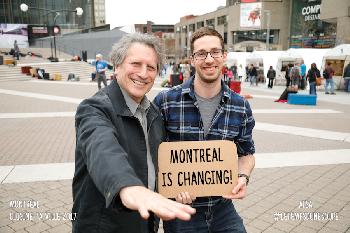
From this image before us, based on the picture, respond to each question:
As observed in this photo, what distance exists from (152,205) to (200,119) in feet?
4.35

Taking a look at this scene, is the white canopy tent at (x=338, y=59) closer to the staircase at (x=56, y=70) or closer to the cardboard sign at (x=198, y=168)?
the staircase at (x=56, y=70)

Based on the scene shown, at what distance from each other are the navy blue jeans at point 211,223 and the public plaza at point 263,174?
1740 mm

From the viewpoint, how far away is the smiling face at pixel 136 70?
189cm

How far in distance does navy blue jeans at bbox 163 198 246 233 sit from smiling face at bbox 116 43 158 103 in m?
0.94

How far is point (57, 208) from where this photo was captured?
4262 mm

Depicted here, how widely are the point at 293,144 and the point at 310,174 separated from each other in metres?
2.04

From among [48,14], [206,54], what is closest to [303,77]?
[206,54]

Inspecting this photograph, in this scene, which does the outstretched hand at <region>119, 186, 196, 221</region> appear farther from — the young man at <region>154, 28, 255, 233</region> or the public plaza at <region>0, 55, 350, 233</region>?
the public plaza at <region>0, 55, 350, 233</region>

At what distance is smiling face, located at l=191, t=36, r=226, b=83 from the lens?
2.41 meters

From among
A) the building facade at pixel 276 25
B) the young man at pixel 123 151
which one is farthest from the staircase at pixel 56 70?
the building facade at pixel 276 25

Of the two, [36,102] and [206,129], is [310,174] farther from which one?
[36,102]

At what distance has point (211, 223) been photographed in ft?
7.48

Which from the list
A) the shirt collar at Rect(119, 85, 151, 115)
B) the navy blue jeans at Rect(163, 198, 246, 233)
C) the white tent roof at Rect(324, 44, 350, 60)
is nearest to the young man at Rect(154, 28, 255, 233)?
the navy blue jeans at Rect(163, 198, 246, 233)

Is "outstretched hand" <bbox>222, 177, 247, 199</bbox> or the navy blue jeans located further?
the navy blue jeans
